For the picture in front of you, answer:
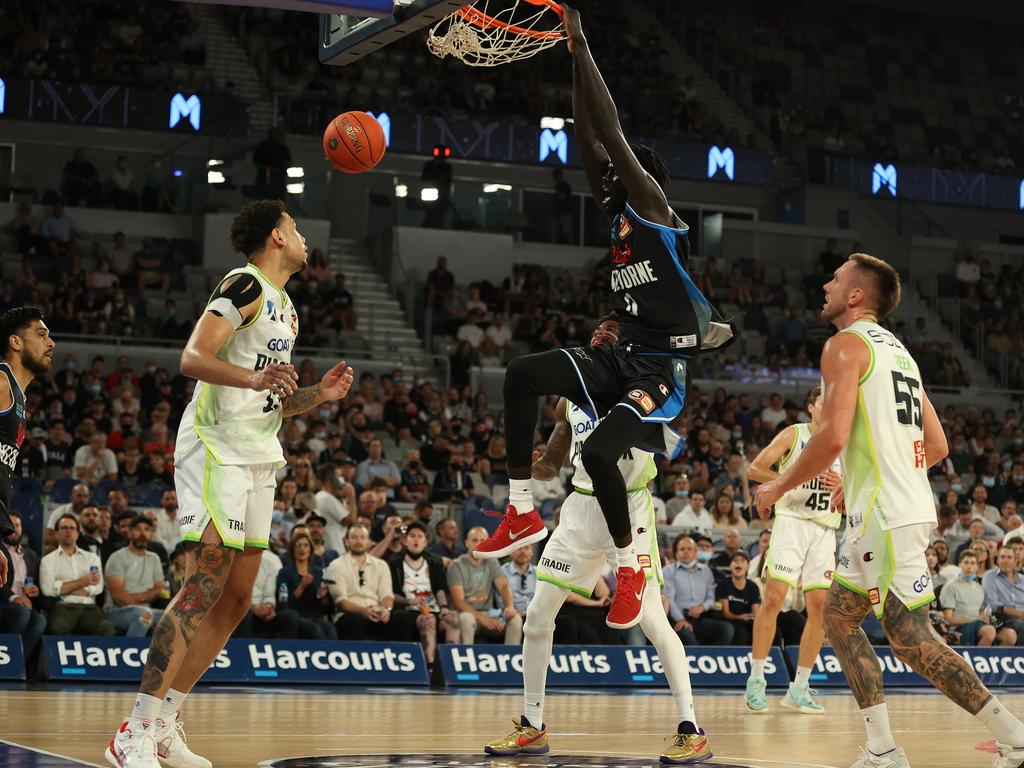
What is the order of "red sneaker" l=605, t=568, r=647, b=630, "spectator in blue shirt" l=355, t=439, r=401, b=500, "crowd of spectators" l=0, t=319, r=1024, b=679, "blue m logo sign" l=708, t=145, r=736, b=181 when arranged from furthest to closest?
"blue m logo sign" l=708, t=145, r=736, b=181 < "spectator in blue shirt" l=355, t=439, r=401, b=500 < "crowd of spectators" l=0, t=319, r=1024, b=679 < "red sneaker" l=605, t=568, r=647, b=630

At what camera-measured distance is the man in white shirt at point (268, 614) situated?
13539 mm

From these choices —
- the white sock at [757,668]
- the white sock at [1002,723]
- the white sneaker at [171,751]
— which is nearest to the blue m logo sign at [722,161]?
the white sock at [757,668]

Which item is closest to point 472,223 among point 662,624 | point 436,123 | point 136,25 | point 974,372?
point 436,123

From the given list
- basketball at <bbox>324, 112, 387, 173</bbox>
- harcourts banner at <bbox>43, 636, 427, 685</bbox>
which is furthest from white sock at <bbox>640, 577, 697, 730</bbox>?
harcourts banner at <bbox>43, 636, 427, 685</bbox>

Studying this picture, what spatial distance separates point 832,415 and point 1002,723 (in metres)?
1.66

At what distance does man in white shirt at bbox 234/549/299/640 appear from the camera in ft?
44.4

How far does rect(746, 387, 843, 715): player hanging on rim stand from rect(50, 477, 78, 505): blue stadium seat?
798cm

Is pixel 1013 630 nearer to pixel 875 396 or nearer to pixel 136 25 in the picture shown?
pixel 875 396

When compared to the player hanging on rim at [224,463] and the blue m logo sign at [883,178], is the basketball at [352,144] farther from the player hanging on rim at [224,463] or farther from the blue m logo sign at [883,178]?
the blue m logo sign at [883,178]

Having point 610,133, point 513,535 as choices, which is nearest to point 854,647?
point 513,535

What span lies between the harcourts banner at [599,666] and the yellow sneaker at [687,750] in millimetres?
6119

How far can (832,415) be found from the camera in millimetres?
6590

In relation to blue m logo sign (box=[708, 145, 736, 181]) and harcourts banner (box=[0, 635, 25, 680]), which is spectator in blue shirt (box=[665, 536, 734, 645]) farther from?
blue m logo sign (box=[708, 145, 736, 181])

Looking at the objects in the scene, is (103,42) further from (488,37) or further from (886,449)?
(886,449)
